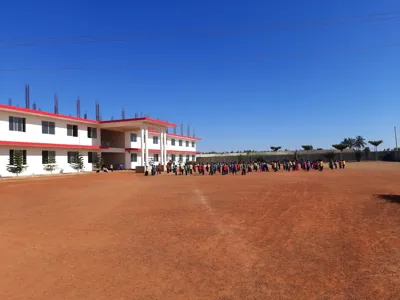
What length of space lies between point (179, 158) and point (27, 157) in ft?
93.7

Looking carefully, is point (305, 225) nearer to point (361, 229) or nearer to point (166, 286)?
point (361, 229)

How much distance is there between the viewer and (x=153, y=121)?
3291cm

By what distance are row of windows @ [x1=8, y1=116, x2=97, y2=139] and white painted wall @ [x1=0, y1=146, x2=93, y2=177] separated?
5.42 ft

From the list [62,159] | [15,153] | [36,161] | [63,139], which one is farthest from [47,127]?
[15,153]

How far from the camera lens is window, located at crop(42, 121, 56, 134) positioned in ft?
87.5

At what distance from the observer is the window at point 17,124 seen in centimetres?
2358

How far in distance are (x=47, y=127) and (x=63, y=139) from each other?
2038 millimetres

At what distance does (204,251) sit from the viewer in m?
5.80

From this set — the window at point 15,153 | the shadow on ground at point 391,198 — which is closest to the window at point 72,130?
the window at point 15,153

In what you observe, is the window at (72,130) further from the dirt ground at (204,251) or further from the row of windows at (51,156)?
the dirt ground at (204,251)

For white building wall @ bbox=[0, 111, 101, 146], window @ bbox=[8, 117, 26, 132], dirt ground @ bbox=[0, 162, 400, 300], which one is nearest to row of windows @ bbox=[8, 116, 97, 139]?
window @ bbox=[8, 117, 26, 132]

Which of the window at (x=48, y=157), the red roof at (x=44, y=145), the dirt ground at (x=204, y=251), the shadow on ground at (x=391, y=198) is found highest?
the red roof at (x=44, y=145)

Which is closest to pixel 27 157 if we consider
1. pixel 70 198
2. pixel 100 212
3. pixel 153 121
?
pixel 153 121

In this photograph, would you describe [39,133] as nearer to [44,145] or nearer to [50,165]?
[44,145]
